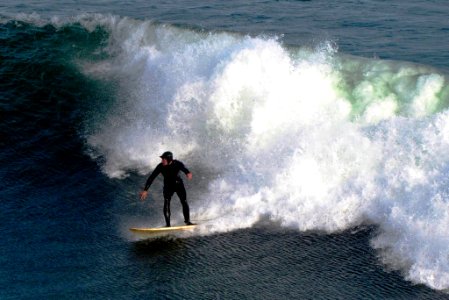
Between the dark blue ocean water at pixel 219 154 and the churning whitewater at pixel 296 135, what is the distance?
4cm

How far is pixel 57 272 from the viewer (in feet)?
38.4

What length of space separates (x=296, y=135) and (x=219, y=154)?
6.60 feet

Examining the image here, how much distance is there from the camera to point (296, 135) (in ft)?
51.1

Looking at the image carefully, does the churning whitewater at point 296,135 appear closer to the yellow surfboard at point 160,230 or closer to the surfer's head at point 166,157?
the yellow surfboard at point 160,230

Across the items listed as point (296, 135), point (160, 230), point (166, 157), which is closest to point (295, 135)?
point (296, 135)

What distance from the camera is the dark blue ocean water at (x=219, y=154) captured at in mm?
11523

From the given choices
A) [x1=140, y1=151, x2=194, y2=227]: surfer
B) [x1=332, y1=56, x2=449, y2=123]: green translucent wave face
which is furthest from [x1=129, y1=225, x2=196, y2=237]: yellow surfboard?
[x1=332, y1=56, x2=449, y2=123]: green translucent wave face

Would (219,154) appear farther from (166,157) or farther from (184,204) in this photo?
(166,157)

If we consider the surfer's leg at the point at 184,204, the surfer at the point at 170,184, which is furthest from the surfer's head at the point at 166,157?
the surfer's leg at the point at 184,204

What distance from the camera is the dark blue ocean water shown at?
454 inches

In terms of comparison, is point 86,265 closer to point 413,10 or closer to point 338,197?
point 338,197

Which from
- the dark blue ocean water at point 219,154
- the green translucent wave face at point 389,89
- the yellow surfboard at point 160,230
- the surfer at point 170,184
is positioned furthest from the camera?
the green translucent wave face at point 389,89

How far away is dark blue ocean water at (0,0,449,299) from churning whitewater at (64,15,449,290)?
0.04m

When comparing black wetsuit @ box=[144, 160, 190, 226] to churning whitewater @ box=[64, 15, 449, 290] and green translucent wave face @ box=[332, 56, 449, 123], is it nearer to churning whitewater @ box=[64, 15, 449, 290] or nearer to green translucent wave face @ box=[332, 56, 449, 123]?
churning whitewater @ box=[64, 15, 449, 290]
